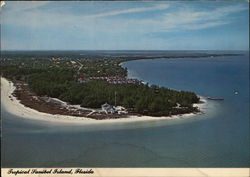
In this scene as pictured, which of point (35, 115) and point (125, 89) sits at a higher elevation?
point (125, 89)

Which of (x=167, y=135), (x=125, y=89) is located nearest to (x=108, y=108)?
(x=125, y=89)

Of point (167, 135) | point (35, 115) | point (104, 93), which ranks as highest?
point (104, 93)

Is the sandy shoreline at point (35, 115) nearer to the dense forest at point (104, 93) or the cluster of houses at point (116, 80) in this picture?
the dense forest at point (104, 93)

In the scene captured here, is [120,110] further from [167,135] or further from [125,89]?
[167,135]

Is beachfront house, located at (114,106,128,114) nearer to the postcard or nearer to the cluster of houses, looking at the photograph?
the postcard

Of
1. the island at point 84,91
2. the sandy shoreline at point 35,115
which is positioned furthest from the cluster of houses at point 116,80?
the sandy shoreline at point 35,115

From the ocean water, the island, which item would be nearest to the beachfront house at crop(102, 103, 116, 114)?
the island
